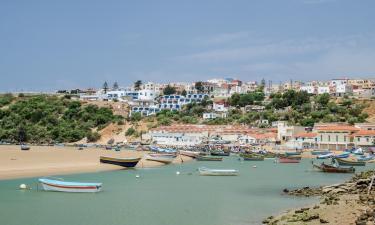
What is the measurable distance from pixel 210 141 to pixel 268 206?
237 ft

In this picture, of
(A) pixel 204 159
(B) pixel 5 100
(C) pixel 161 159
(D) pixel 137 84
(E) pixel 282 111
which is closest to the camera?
(C) pixel 161 159

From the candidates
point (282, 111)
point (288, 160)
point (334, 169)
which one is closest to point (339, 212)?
point (334, 169)

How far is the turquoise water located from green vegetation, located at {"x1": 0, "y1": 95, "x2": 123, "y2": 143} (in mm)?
69218

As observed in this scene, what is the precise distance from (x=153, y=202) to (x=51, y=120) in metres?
94.3

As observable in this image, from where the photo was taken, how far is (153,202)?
2616 centimetres

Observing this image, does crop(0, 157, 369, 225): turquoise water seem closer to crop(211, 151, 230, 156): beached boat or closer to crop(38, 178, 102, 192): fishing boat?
crop(38, 178, 102, 192): fishing boat

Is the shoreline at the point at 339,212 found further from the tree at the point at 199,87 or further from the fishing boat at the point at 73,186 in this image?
the tree at the point at 199,87

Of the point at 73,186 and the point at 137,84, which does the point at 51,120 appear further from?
the point at 73,186

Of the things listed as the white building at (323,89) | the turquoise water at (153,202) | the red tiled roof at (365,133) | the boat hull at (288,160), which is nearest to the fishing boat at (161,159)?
the boat hull at (288,160)

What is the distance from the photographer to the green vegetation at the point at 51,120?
10358 centimetres

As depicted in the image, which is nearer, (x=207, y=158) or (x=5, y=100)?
(x=207, y=158)

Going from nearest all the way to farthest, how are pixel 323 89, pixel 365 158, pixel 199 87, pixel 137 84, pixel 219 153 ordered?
pixel 365 158 < pixel 219 153 < pixel 323 89 < pixel 199 87 < pixel 137 84

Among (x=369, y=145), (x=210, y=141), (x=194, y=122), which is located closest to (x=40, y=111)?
(x=194, y=122)

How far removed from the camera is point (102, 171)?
44.6 m
